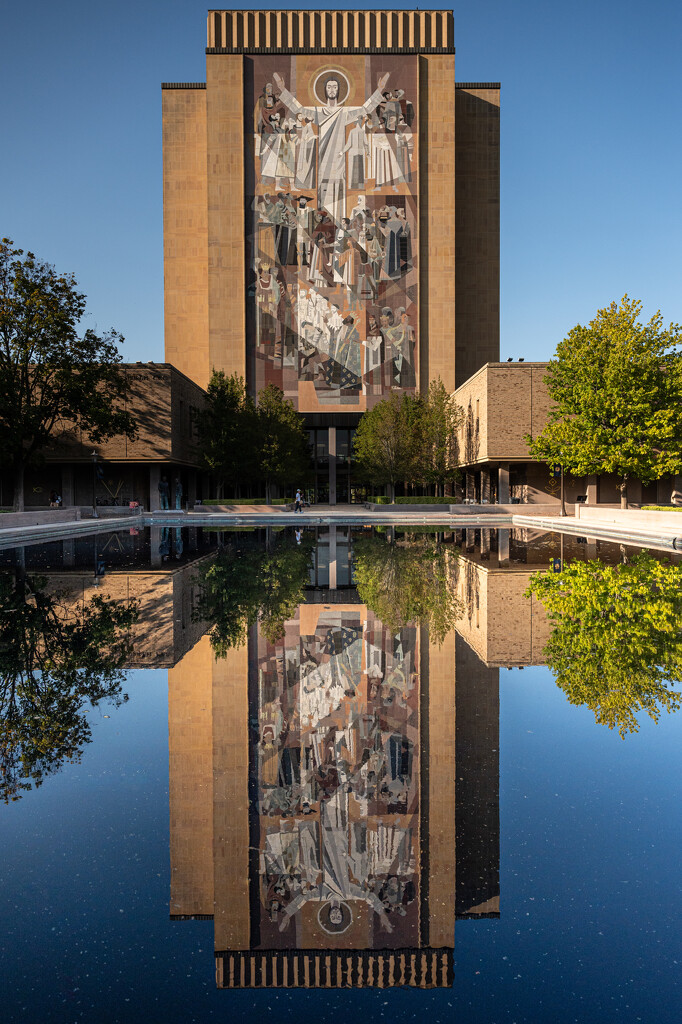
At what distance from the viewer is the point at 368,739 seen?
5484 millimetres

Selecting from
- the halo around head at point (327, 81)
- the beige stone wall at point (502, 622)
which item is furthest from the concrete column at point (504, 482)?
the halo around head at point (327, 81)

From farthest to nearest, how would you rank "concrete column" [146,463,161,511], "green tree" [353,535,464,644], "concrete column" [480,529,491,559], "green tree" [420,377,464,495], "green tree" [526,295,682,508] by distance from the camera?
1. "green tree" [420,377,464,495]
2. "concrete column" [146,463,161,511]
3. "green tree" [526,295,682,508]
4. "concrete column" [480,529,491,559]
5. "green tree" [353,535,464,644]

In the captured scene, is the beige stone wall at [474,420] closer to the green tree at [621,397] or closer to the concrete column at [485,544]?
the green tree at [621,397]

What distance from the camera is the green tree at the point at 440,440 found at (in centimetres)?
5972

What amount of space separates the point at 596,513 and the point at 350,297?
139 ft

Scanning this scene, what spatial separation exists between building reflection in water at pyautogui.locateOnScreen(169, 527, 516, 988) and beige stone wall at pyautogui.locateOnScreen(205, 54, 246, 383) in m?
68.7

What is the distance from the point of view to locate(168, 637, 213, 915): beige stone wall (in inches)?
144

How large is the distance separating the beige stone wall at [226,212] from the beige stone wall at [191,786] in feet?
224

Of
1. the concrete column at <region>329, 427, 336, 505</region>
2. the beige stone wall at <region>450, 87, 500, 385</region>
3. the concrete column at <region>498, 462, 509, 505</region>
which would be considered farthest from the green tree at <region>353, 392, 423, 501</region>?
the beige stone wall at <region>450, 87, 500, 385</region>

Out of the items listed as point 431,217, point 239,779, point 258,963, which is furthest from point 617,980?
point 431,217

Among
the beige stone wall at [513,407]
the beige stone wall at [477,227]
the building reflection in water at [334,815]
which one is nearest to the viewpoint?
the building reflection in water at [334,815]

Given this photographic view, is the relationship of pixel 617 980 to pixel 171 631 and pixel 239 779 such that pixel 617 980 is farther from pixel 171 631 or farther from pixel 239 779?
pixel 171 631

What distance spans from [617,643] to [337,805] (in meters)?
5.14

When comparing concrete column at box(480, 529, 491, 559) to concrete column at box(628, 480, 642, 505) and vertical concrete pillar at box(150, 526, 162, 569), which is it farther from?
concrete column at box(628, 480, 642, 505)
